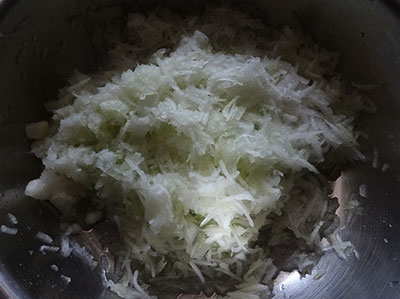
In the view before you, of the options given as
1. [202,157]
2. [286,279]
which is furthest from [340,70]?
[286,279]

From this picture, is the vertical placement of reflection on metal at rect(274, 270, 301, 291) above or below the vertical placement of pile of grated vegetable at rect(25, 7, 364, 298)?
below

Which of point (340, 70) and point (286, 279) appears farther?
point (340, 70)

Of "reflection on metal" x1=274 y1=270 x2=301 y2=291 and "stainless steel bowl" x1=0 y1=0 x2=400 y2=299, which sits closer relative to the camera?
"stainless steel bowl" x1=0 y1=0 x2=400 y2=299

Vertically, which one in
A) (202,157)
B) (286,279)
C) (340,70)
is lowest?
(286,279)

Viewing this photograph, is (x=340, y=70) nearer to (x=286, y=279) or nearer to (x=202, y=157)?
(x=202, y=157)

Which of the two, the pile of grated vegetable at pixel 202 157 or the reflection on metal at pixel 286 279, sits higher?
the pile of grated vegetable at pixel 202 157
